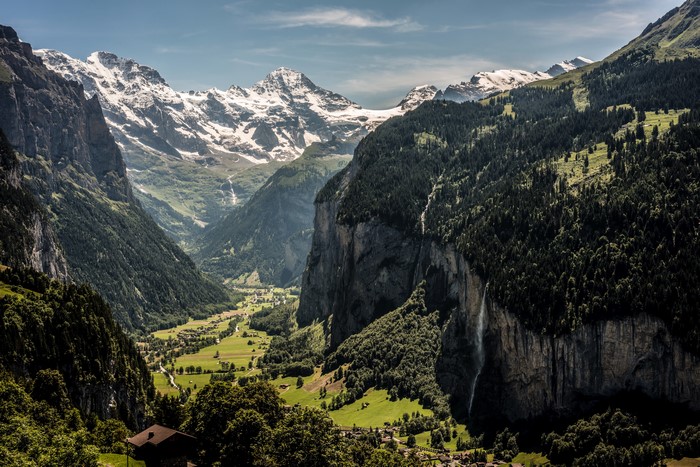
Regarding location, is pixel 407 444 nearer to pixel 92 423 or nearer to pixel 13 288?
pixel 92 423

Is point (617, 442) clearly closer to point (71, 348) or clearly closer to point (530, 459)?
point (530, 459)

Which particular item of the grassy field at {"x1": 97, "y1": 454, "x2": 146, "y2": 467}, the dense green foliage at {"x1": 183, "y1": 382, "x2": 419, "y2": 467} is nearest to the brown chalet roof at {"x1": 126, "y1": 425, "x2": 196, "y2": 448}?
the grassy field at {"x1": 97, "y1": 454, "x2": 146, "y2": 467}

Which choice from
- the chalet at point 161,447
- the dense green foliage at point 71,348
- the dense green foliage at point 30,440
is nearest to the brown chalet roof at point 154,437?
the chalet at point 161,447

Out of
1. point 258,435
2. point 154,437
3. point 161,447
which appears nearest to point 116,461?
point 154,437

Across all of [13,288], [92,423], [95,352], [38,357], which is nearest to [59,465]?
[92,423]

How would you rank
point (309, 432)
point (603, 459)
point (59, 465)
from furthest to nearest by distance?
1. point (603, 459)
2. point (309, 432)
3. point (59, 465)
